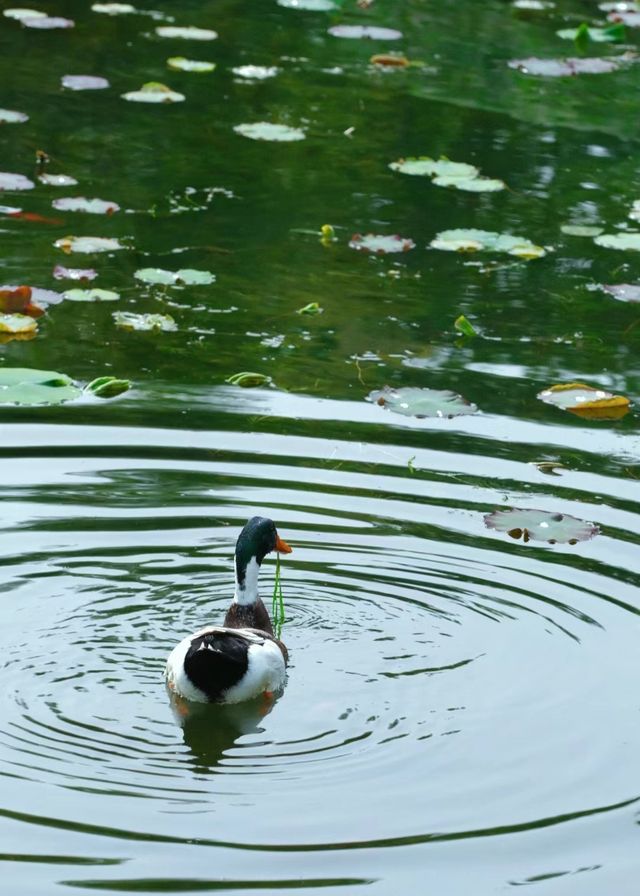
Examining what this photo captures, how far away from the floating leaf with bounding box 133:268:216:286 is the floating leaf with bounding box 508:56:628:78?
563cm

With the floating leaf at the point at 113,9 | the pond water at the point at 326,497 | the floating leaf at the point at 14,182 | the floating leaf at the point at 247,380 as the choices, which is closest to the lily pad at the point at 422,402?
the pond water at the point at 326,497

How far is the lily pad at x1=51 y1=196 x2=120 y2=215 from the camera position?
10469 mm

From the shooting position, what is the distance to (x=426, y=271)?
33.6 feet

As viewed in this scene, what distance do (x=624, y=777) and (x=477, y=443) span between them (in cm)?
279

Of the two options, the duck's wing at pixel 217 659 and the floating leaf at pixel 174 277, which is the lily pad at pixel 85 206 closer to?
the floating leaf at pixel 174 277

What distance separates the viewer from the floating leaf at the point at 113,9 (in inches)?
597

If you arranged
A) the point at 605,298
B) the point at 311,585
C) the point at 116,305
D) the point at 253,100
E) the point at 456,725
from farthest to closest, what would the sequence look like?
the point at 253,100, the point at 605,298, the point at 116,305, the point at 311,585, the point at 456,725

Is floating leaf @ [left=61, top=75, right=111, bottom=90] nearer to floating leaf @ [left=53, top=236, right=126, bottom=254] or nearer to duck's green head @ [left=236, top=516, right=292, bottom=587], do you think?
floating leaf @ [left=53, top=236, right=126, bottom=254]

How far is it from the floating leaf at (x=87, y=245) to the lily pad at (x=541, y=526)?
383 cm

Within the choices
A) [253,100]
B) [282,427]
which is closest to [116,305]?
[282,427]

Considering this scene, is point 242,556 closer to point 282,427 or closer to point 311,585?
point 311,585

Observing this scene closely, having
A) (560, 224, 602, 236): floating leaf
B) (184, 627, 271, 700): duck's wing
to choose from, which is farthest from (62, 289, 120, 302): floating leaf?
(184, 627, 271, 700): duck's wing

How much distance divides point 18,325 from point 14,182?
7.46 ft

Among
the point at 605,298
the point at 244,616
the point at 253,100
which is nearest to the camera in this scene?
the point at 244,616
